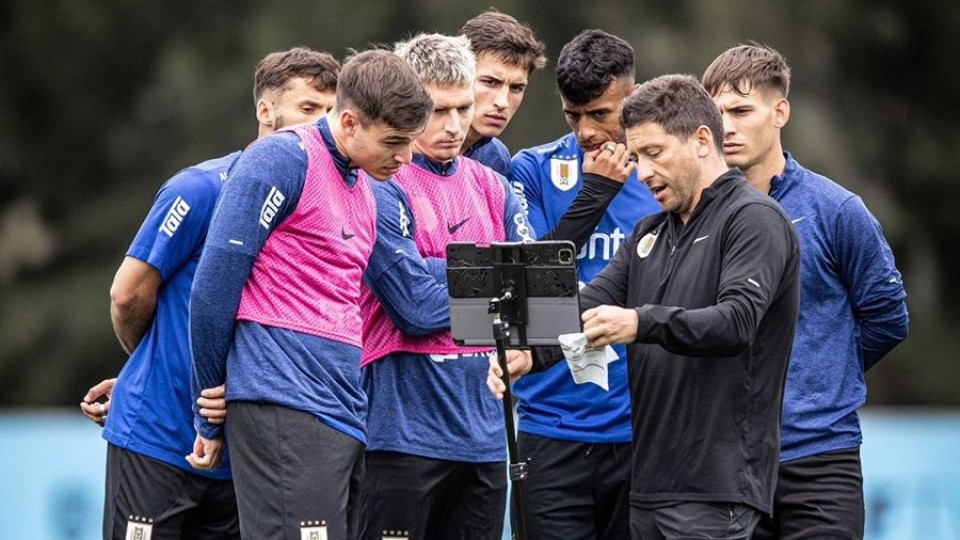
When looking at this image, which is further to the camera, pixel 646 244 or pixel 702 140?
pixel 646 244

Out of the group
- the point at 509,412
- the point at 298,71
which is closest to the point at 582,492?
the point at 509,412

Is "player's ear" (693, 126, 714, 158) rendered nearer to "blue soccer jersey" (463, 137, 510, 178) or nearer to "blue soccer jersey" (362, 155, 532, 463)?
"blue soccer jersey" (362, 155, 532, 463)

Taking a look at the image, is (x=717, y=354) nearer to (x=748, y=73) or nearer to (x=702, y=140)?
(x=702, y=140)

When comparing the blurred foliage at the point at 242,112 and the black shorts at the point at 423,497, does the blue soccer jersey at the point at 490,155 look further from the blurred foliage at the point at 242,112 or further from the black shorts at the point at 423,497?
the blurred foliage at the point at 242,112

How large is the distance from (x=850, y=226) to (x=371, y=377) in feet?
5.36

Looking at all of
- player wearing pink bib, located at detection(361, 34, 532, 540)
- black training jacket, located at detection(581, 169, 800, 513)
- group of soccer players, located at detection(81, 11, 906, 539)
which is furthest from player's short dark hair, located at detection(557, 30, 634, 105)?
black training jacket, located at detection(581, 169, 800, 513)

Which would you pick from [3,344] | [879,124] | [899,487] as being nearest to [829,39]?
[879,124]

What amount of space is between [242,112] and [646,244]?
7.43 meters

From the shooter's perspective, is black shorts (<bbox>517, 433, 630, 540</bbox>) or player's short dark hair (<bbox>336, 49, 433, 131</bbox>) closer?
player's short dark hair (<bbox>336, 49, 433, 131</bbox>)

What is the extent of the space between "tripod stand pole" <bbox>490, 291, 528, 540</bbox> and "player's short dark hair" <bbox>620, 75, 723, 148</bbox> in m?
0.68

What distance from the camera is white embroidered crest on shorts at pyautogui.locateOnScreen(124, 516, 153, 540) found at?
5070mm

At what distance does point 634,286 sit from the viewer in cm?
495

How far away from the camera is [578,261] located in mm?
5668

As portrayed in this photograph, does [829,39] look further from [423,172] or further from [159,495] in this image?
[159,495]
